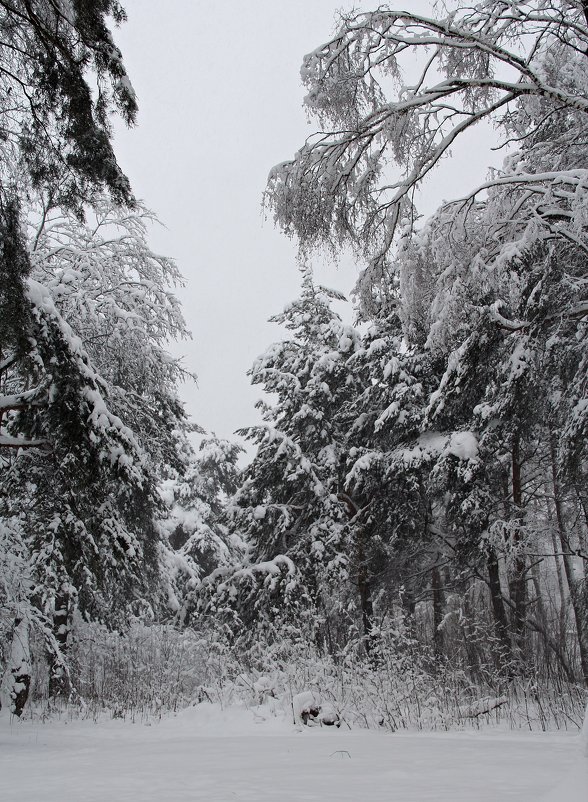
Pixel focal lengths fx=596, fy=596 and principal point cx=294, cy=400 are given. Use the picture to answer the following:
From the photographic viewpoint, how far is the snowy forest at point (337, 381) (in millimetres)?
5188

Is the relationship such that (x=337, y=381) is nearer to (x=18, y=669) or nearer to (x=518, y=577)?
(x=518, y=577)

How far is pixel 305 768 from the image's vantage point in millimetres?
3803

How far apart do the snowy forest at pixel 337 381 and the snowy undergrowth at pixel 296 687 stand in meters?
0.06

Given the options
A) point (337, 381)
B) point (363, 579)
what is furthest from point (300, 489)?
point (337, 381)

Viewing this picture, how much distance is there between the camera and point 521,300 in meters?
7.64

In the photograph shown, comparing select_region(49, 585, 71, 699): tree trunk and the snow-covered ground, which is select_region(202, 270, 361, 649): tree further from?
the snow-covered ground

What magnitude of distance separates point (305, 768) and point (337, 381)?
1193cm

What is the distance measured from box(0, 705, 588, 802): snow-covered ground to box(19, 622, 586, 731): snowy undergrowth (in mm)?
764

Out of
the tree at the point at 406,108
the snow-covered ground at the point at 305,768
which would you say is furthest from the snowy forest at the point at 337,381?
the snow-covered ground at the point at 305,768

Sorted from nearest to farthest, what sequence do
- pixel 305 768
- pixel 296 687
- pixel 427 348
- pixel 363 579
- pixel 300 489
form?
pixel 305 768 < pixel 296 687 < pixel 427 348 < pixel 363 579 < pixel 300 489

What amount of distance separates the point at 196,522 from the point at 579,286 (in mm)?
18510

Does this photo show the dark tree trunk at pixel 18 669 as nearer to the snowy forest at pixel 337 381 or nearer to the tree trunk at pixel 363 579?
the snowy forest at pixel 337 381

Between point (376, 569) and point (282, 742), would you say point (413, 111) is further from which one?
point (376, 569)

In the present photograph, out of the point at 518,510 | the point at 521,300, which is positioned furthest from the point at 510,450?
the point at 521,300
